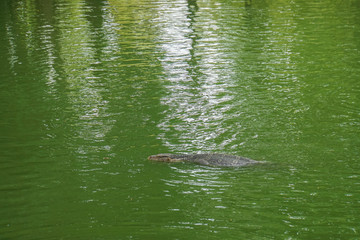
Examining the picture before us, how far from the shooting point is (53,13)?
38156 mm

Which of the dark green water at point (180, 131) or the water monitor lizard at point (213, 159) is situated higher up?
the water monitor lizard at point (213, 159)

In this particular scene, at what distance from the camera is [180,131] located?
14406 millimetres

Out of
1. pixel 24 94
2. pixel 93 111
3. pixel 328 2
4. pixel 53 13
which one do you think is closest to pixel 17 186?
pixel 93 111

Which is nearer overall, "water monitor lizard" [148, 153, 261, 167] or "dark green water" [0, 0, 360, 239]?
"dark green water" [0, 0, 360, 239]

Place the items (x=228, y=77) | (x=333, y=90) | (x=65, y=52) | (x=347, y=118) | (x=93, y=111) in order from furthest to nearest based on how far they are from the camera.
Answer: (x=65, y=52), (x=228, y=77), (x=333, y=90), (x=93, y=111), (x=347, y=118)

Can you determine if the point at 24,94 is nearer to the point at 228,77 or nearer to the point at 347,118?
the point at 228,77

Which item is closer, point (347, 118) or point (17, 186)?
point (17, 186)

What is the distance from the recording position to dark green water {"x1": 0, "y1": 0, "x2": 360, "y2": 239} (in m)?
9.96

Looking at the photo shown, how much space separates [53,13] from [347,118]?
2716cm

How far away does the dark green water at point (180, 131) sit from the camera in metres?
9.96

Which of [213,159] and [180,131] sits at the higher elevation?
[213,159]

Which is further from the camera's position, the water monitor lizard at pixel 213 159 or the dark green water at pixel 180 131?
the water monitor lizard at pixel 213 159

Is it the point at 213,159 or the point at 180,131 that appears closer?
the point at 213,159

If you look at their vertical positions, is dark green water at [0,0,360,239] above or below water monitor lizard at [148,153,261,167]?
below
